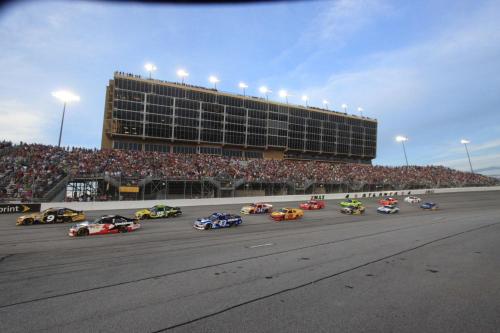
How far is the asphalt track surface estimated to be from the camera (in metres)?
7.05

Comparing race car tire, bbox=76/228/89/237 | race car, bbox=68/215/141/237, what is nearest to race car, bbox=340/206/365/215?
race car, bbox=68/215/141/237

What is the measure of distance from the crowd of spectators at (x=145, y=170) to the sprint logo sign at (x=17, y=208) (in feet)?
4.71

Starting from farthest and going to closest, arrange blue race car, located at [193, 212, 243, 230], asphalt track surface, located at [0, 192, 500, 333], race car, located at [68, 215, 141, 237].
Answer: blue race car, located at [193, 212, 243, 230]
race car, located at [68, 215, 141, 237]
asphalt track surface, located at [0, 192, 500, 333]

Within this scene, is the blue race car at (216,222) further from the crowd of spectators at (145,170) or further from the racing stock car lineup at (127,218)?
the crowd of spectators at (145,170)

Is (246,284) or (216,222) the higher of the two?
→ (216,222)

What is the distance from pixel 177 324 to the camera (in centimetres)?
682

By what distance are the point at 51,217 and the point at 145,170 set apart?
1659 centimetres

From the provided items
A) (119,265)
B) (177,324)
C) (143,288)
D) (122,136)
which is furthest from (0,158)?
(177,324)

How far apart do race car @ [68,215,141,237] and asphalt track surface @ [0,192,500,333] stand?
34.8 inches

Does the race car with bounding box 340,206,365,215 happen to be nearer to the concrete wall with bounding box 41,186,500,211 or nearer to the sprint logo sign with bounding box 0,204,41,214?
the concrete wall with bounding box 41,186,500,211

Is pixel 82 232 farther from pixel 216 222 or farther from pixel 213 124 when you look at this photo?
pixel 213 124

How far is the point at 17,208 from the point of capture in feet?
91.2

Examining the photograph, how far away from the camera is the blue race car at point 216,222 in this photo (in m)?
21.1

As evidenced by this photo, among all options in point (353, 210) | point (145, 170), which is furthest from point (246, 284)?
point (145, 170)
